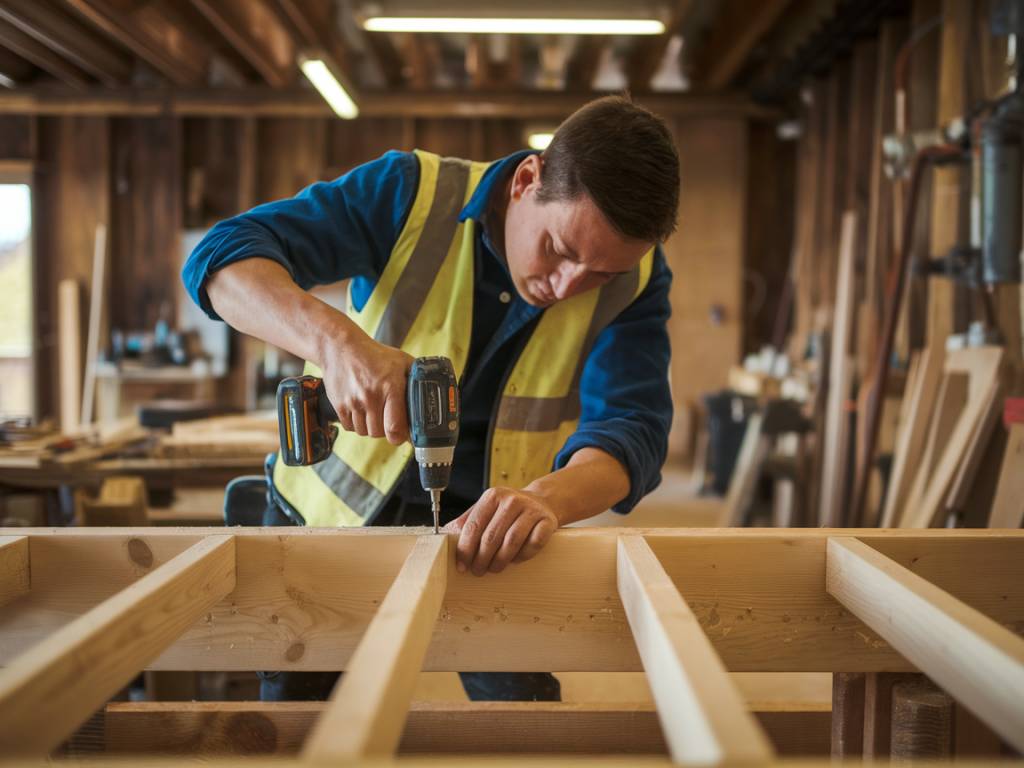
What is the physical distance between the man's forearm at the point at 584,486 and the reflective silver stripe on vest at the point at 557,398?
0.58 ft

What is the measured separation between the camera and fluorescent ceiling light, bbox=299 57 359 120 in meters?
5.27

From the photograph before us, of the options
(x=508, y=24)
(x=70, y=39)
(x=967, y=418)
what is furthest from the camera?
(x=70, y=39)

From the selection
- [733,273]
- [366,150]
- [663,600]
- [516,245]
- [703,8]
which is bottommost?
[663,600]

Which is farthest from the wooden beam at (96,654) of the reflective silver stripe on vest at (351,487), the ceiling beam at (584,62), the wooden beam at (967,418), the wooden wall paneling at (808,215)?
the ceiling beam at (584,62)

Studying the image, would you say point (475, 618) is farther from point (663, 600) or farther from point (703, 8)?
point (703, 8)

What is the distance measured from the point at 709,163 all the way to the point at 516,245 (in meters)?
6.60

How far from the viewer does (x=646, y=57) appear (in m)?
6.87

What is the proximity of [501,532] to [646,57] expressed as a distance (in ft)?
20.9

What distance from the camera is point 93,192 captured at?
7691 mm

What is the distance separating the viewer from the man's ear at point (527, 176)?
1578mm

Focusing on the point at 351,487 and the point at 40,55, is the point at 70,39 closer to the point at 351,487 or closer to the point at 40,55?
the point at 40,55

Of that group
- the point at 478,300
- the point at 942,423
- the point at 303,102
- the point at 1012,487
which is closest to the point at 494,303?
the point at 478,300

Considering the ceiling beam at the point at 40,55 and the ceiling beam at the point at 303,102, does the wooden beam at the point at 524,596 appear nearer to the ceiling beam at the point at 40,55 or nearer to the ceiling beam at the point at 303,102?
the ceiling beam at the point at 40,55

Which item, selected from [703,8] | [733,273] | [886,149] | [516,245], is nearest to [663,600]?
[516,245]
